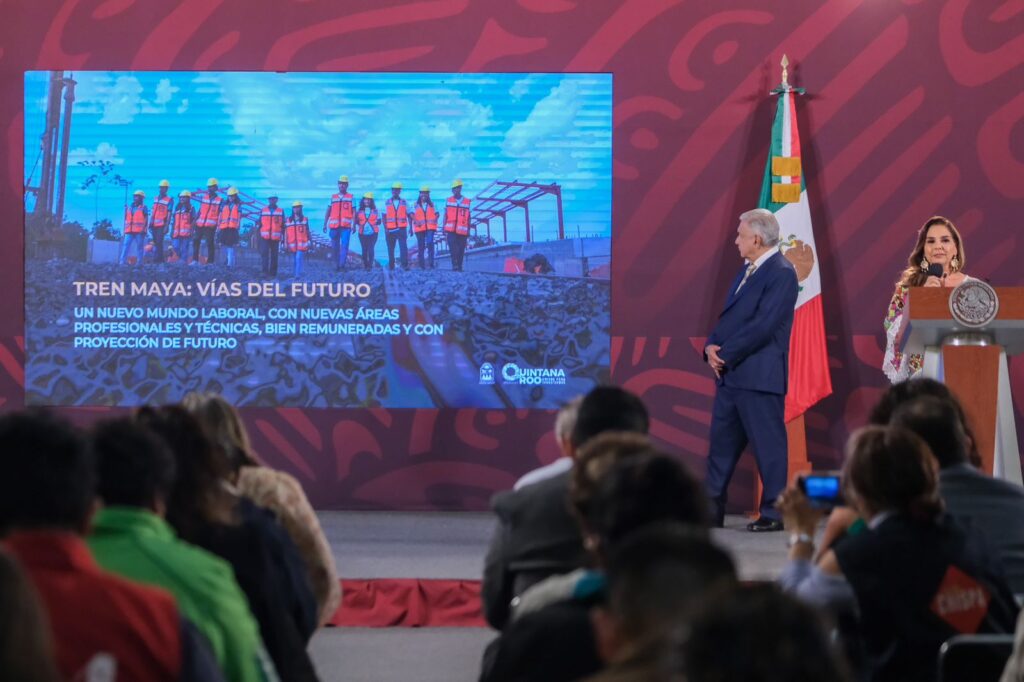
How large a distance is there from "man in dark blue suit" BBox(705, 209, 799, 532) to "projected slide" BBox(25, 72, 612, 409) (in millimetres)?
875

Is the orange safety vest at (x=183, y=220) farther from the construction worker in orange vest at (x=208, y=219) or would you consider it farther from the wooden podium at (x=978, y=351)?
the wooden podium at (x=978, y=351)

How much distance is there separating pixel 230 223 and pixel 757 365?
9.36ft

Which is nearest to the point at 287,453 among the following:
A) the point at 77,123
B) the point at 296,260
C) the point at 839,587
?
the point at 296,260

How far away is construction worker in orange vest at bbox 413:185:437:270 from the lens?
7.07 m

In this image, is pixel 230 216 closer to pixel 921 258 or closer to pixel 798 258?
pixel 798 258

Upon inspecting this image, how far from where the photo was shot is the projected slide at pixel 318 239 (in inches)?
278

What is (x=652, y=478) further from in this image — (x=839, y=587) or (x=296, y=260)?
(x=296, y=260)

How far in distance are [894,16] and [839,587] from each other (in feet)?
17.0

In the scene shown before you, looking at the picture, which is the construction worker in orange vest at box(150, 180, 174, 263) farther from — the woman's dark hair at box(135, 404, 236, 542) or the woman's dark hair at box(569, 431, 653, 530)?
the woman's dark hair at box(569, 431, 653, 530)

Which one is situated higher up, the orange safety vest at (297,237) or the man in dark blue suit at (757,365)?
the orange safety vest at (297,237)

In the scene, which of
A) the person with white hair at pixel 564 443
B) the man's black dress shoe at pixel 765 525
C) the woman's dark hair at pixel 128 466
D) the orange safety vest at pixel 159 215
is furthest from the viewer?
the orange safety vest at pixel 159 215

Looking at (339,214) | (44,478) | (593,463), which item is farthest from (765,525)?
(44,478)

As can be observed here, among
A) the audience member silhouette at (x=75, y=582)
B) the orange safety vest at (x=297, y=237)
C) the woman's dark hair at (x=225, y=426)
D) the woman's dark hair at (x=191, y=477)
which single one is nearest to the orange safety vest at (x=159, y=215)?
the orange safety vest at (x=297, y=237)

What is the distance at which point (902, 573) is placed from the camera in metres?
2.50
